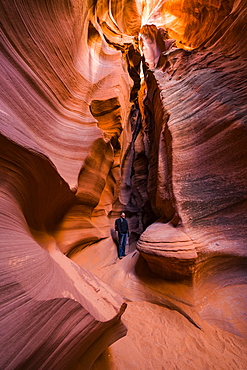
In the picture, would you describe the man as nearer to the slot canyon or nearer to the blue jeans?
the blue jeans

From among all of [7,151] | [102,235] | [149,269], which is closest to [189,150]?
[149,269]

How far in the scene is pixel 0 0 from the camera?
2572 millimetres

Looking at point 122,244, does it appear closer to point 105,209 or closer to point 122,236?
point 122,236

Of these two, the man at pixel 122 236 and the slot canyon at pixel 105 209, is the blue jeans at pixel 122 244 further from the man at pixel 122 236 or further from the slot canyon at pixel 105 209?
the slot canyon at pixel 105 209

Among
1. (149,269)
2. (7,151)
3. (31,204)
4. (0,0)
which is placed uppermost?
(0,0)

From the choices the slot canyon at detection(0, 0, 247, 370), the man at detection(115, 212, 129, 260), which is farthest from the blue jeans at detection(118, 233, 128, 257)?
the slot canyon at detection(0, 0, 247, 370)

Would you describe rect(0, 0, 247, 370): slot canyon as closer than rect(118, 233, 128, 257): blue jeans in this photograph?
Yes

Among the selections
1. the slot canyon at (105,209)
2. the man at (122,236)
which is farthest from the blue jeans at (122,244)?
the slot canyon at (105,209)

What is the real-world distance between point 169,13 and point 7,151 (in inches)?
590

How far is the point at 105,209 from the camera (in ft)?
21.2

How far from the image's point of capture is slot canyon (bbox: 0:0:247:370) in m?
1.55

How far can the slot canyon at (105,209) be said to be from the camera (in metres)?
1.55

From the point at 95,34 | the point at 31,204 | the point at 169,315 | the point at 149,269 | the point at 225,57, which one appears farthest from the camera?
the point at 95,34

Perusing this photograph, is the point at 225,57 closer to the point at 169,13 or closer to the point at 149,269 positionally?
the point at 149,269
